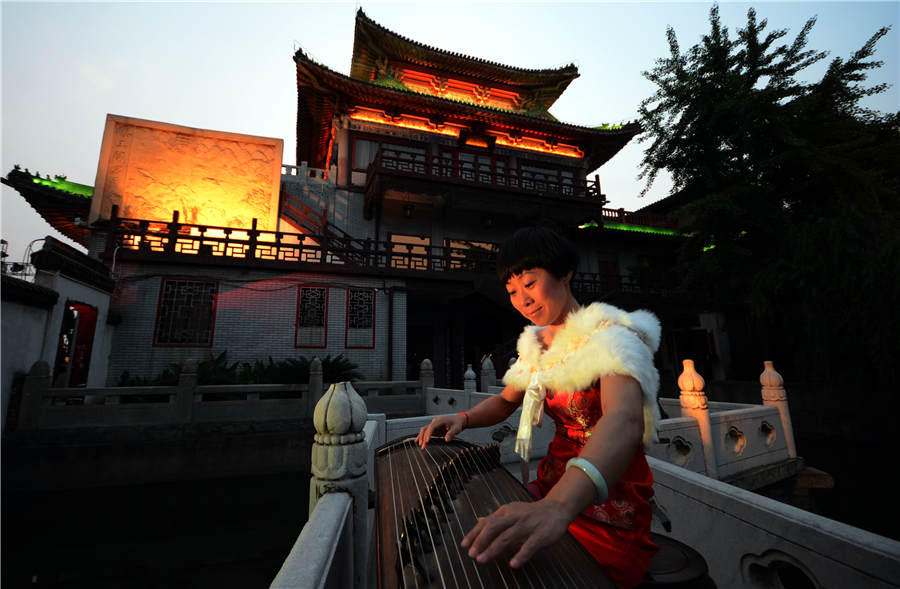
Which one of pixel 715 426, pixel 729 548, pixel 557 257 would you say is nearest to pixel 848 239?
pixel 715 426

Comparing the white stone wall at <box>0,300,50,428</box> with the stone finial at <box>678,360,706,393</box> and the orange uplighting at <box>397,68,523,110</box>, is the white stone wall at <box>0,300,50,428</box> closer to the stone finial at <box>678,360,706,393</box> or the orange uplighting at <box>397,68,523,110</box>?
the stone finial at <box>678,360,706,393</box>

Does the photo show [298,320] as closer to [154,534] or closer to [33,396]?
[33,396]

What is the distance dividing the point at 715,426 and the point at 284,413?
7.33 metres

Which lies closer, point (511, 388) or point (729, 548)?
point (511, 388)

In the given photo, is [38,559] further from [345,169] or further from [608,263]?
[608,263]

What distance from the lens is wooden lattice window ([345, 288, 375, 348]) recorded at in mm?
10117

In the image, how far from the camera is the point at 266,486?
6.21 meters

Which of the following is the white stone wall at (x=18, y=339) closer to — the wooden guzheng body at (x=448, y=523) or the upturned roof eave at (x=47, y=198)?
the upturned roof eave at (x=47, y=198)

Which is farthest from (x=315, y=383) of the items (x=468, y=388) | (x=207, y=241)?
(x=207, y=241)

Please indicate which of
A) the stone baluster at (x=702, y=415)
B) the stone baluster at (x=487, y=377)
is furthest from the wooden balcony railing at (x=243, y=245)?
the stone baluster at (x=702, y=415)

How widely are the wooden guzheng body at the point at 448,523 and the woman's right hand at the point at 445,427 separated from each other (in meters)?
0.11

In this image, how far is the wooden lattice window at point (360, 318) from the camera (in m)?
10.1

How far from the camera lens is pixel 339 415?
1907 millimetres

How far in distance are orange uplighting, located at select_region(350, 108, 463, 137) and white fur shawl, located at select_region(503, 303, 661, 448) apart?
14.3 meters
